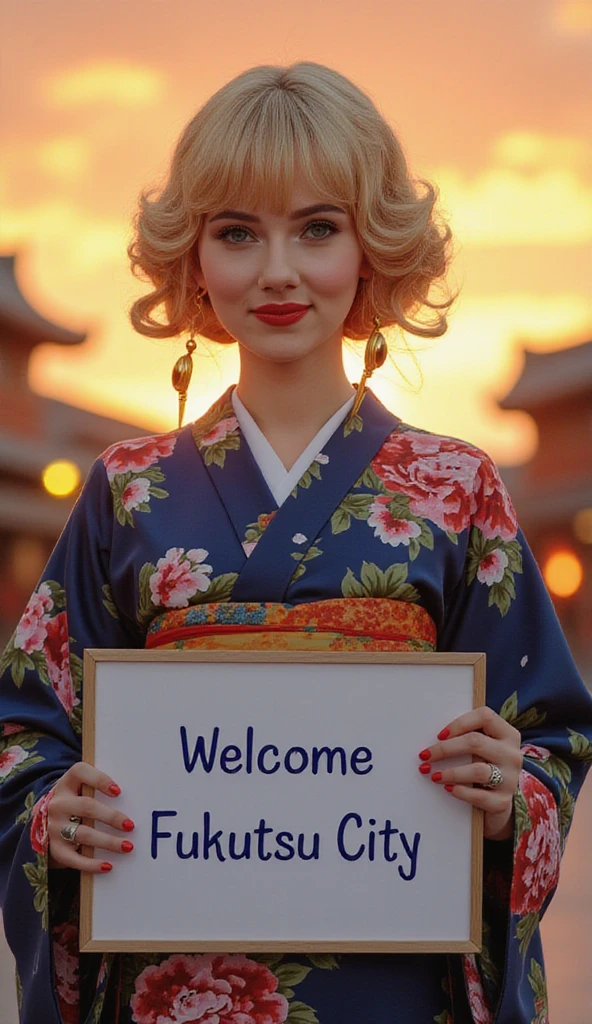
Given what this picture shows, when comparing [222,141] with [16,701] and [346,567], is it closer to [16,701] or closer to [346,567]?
[346,567]

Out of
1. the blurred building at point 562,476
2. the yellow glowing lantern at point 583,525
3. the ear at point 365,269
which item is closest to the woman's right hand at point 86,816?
the ear at point 365,269

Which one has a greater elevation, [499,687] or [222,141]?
[222,141]

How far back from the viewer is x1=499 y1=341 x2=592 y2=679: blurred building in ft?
73.9

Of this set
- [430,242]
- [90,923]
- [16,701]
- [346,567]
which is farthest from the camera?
[430,242]

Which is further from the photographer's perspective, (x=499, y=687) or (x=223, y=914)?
(x=499, y=687)

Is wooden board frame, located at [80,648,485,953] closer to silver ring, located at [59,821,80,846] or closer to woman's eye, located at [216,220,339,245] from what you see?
silver ring, located at [59,821,80,846]

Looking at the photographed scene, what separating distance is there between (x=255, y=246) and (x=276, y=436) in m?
0.25

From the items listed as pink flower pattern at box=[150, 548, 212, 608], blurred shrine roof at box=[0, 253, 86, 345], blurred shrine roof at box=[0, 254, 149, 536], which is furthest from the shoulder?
blurred shrine roof at box=[0, 254, 149, 536]

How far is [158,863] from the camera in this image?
1467 millimetres

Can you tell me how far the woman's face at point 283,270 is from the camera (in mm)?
1657

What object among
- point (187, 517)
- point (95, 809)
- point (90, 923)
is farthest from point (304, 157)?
point (90, 923)

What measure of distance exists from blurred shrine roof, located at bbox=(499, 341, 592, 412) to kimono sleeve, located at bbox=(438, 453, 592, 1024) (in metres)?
20.4

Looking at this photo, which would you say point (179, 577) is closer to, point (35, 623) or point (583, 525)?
point (35, 623)

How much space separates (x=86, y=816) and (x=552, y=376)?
21547 millimetres
